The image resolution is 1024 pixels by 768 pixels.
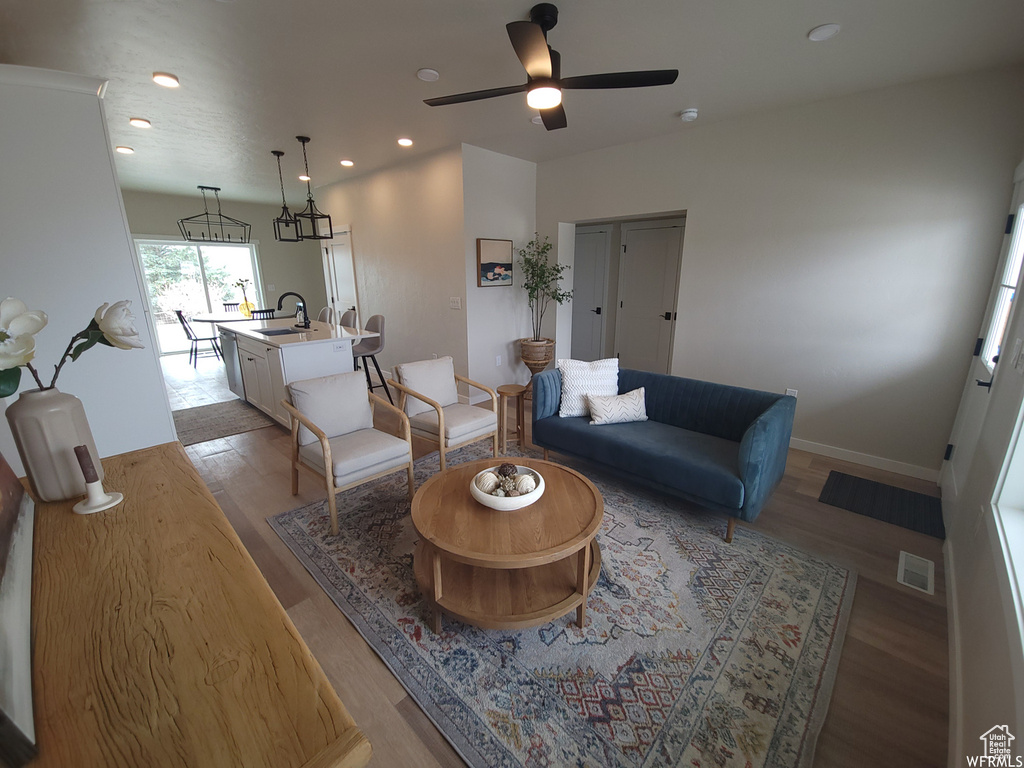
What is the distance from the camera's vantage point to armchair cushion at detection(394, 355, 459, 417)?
122 inches

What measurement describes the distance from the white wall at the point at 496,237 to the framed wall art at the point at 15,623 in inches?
150

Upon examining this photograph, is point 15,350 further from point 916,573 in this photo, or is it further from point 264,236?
point 264,236

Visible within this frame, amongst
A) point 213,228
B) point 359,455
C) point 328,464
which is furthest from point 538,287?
point 213,228

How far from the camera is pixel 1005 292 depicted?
97.6 inches

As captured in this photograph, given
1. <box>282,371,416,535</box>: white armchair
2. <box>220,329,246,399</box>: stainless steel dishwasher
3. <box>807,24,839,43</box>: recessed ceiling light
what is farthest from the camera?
<box>220,329,246,399</box>: stainless steel dishwasher

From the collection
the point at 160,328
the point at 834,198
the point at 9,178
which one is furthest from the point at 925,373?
the point at 160,328

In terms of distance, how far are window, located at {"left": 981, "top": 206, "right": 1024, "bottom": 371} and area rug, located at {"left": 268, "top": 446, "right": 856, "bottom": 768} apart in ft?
5.76

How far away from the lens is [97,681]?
0.63 metres

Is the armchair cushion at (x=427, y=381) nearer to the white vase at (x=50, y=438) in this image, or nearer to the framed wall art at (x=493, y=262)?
the framed wall art at (x=493, y=262)

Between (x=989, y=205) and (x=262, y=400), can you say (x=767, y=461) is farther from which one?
(x=262, y=400)

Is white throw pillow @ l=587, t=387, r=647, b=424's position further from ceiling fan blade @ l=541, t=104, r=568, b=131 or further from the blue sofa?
ceiling fan blade @ l=541, t=104, r=568, b=131

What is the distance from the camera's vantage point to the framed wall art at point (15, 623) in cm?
51

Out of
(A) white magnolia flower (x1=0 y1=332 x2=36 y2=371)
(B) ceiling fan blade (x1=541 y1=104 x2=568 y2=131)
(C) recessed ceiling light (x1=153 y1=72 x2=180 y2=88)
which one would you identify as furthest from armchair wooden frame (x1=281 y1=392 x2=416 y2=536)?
(C) recessed ceiling light (x1=153 y1=72 x2=180 y2=88)

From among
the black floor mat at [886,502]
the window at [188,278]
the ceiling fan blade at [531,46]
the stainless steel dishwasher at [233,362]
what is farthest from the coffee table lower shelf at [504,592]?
the window at [188,278]
